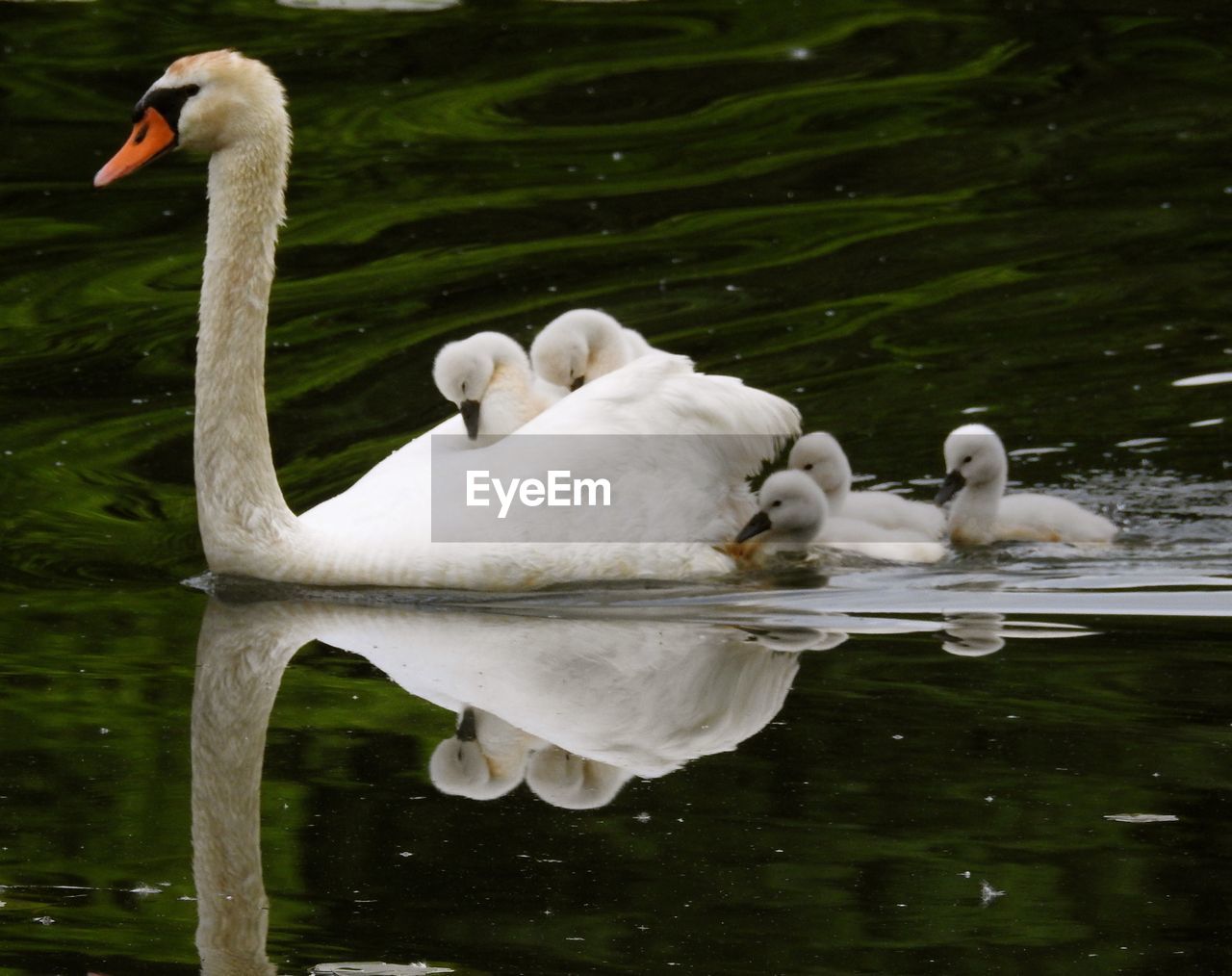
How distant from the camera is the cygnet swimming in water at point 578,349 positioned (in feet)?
28.1

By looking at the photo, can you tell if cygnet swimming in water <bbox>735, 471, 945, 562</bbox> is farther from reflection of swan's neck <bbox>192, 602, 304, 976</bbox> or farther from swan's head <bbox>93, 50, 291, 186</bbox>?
swan's head <bbox>93, 50, 291, 186</bbox>

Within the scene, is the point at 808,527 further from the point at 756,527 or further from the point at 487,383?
the point at 487,383

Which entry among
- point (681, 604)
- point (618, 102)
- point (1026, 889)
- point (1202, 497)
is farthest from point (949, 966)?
point (618, 102)

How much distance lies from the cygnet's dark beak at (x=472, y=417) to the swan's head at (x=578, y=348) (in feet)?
1.78

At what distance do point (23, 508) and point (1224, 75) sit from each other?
9468mm

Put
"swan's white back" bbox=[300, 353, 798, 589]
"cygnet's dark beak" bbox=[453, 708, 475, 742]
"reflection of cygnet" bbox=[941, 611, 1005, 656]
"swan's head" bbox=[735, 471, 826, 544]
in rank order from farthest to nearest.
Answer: "swan's head" bbox=[735, 471, 826, 544] → "swan's white back" bbox=[300, 353, 798, 589] → "reflection of cygnet" bbox=[941, 611, 1005, 656] → "cygnet's dark beak" bbox=[453, 708, 475, 742]

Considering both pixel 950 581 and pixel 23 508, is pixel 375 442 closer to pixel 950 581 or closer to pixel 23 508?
pixel 23 508

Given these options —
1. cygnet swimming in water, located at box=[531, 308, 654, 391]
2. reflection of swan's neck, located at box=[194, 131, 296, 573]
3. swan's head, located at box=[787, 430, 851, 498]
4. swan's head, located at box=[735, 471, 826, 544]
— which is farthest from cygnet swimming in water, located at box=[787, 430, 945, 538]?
reflection of swan's neck, located at box=[194, 131, 296, 573]

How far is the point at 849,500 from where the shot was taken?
8.62 metres

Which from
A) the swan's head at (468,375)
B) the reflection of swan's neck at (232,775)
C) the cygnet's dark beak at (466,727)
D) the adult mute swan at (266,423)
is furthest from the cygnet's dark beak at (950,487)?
the cygnet's dark beak at (466,727)

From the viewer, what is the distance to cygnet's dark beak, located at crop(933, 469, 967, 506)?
8.62 metres

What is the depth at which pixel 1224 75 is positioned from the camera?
15898mm

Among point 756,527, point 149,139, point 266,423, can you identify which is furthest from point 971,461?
point 149,139

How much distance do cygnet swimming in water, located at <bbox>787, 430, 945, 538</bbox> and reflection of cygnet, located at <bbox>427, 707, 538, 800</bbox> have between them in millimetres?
2595
